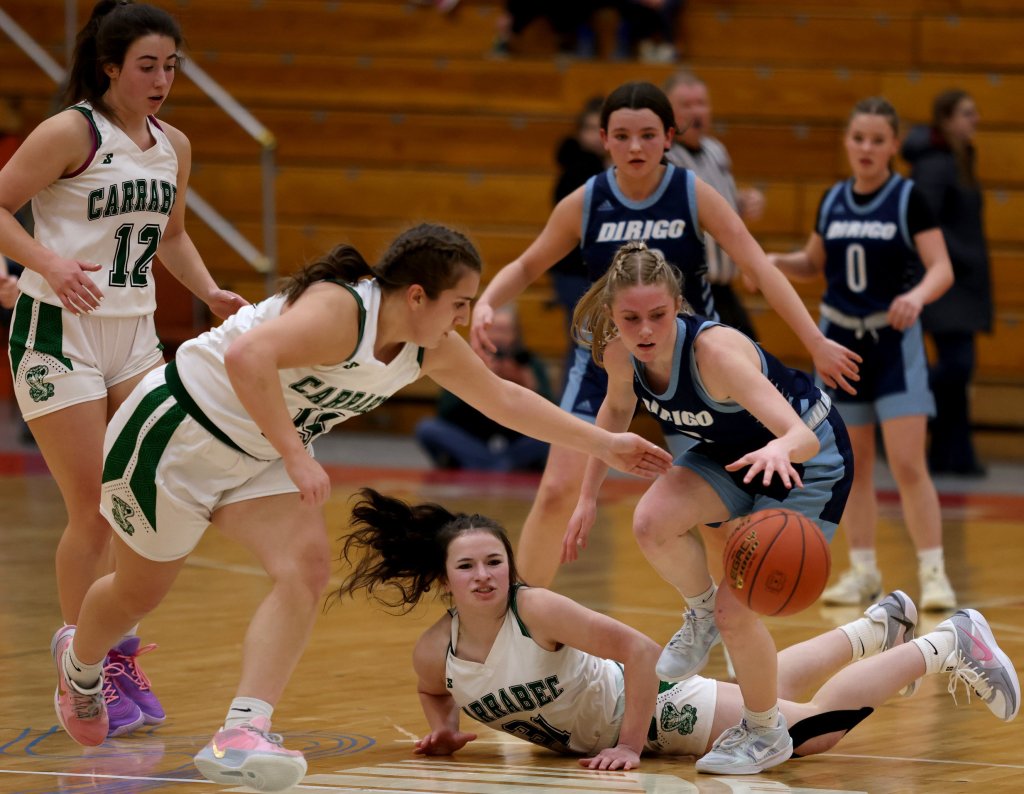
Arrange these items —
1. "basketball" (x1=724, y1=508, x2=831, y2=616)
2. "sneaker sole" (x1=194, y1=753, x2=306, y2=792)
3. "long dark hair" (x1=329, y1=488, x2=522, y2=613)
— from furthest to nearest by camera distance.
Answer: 1. "long dark hair" (x1=329, y1=488, x2=522, y2=613)
2. "basketball" (x1=724, y1=508, x2=831, y2=616)
3. "sneaker sole" (x1=194, y1=753, x2=306, y2=792)

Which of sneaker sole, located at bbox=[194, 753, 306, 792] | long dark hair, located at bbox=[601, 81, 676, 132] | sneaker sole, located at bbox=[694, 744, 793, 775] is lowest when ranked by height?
sneaker sole, located at bbox=[694, 744, 793, 775]

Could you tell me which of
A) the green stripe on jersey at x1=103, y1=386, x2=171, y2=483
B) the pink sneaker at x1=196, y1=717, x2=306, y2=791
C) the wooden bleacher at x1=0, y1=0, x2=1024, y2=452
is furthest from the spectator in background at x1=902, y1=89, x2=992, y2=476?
the pink sneaker at x1=196, y1=717, x2=306, y2=791

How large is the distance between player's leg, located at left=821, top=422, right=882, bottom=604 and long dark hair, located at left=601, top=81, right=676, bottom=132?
1933 millimetres

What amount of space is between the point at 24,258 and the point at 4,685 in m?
1.43

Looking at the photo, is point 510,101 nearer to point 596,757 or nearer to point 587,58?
point 587,58

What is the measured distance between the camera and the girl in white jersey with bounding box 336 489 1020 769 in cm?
434

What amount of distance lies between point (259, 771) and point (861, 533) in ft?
12.2

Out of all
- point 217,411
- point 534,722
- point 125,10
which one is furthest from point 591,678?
point 125,10

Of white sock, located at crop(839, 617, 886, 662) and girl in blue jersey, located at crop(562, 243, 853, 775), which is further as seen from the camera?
white sock, located at crop(839, 617, 886, 662)

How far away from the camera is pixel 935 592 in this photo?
21.7 ft

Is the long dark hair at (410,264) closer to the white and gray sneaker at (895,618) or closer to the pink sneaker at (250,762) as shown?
the pink sneaker at (250,762)

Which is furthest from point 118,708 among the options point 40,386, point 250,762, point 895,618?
point 895,618

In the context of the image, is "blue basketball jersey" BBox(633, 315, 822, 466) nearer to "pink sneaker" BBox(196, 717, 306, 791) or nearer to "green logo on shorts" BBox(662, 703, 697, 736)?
"green logo on shorts" BBox(662, 703, 697, 736)

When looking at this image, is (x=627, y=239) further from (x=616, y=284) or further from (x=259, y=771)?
(x=259, y=771)
